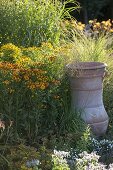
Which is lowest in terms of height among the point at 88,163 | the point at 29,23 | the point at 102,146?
the point at 102,146

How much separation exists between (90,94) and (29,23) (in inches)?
80.2

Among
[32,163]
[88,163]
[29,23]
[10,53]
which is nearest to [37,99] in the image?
[10,53]

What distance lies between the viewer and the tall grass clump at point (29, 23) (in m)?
7.46

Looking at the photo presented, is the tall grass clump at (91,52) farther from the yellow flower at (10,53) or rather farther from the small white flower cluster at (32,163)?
the small white flower cluster at (32,163)

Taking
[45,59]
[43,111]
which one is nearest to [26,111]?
[43,111]

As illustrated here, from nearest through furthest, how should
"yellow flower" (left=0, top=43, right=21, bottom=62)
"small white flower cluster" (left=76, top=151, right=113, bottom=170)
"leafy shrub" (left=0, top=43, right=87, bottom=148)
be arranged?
1. "small white flower cluster" (left=76, top=151, right=113, bottom=170)
2. "leafy shrub" (left=0, top=43, right=87, bottom=148)
3. "yellow flower" (left=0, top=43, right=21, bottom=62)

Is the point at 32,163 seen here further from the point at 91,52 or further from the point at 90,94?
the point at 91,52

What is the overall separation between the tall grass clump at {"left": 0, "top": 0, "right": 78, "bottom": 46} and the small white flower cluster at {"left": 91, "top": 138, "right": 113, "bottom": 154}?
2468mm

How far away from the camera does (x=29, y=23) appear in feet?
24.6

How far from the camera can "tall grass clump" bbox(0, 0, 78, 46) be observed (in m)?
7.46

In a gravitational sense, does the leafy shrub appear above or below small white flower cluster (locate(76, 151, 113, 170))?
above

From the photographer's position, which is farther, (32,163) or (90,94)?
(90,94)

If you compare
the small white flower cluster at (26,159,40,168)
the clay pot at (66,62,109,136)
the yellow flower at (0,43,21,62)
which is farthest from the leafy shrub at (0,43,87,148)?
the small white flower cluster at (26,159,40,168)

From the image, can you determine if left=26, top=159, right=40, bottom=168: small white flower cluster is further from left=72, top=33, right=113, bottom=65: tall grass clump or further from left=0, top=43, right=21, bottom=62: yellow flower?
left=72, top=33, right=113, bottom=65: tall grass clump
